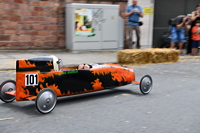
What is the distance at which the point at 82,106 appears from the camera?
5383 millimetres

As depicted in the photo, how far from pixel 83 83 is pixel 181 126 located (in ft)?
6.02

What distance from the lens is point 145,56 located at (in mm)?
10820

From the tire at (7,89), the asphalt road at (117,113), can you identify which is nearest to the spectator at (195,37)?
the asphalt road at (117,113)

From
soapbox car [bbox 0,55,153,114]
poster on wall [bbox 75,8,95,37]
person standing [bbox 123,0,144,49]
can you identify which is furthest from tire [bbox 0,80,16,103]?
person standing [bbox 123,0,144,49]

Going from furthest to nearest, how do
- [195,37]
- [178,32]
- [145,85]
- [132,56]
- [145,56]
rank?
[195,37], [178,32], [145,56], [132,56], [145,85]

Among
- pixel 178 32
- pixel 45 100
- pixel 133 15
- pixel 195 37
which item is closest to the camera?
pixel 45 100

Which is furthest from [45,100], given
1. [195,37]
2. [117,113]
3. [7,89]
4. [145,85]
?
[195,37]

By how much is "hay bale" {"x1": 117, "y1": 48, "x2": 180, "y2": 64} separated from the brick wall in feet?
11.5

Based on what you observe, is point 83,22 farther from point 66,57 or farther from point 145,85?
point 145,85

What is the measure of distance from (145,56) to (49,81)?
6.20 metres

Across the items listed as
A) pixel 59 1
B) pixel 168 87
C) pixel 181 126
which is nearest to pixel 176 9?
pixel 59 1

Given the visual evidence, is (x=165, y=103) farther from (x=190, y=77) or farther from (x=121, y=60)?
(x=121, y=60)

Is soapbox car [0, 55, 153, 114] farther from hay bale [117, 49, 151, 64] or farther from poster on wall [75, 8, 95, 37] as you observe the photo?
poster on wall [75, 8, 95, 37]

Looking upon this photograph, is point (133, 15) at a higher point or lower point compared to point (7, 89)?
higher
